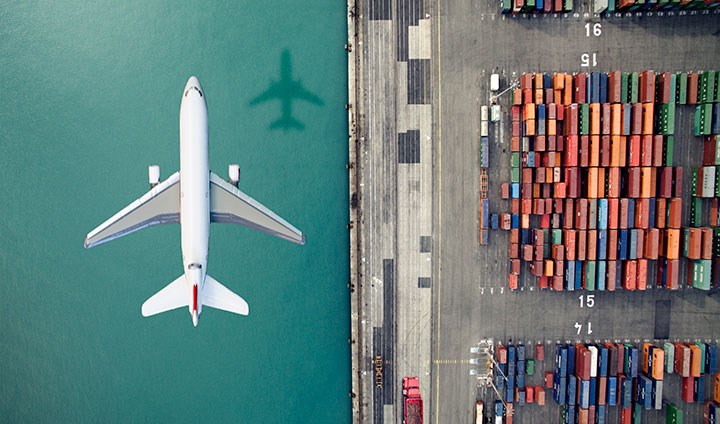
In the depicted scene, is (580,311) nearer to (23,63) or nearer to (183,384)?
(183,384)

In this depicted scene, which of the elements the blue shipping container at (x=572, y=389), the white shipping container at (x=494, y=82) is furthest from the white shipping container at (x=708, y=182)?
the blue shipping container at (x=572, y=389)

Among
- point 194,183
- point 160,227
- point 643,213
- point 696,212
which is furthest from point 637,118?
point 160,227

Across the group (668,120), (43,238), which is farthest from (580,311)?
(43,238)

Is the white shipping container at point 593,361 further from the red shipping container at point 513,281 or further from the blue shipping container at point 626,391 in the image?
the red shipping container at point 513,281

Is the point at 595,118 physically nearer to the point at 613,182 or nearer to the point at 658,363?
the point at 613,182

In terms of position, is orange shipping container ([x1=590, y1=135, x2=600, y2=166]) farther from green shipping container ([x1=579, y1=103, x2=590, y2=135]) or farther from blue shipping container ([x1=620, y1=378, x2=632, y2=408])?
blue shipping container ([x1=620, y1=378, x2=632, y2=408])
